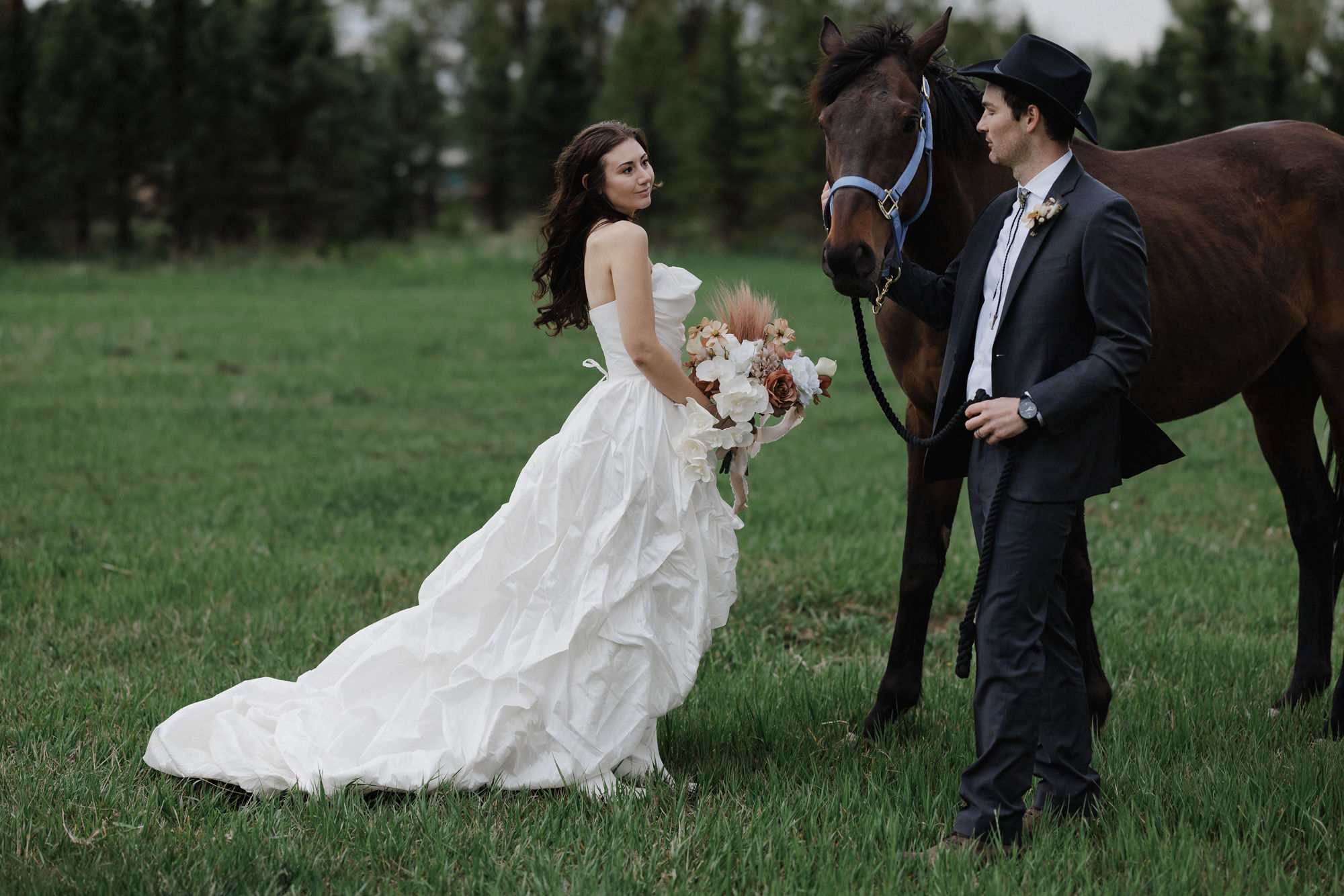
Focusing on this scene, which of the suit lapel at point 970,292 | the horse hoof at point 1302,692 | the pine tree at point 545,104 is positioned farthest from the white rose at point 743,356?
the pine tree at point 545,104

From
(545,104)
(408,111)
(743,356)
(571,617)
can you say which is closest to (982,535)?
(743,356)

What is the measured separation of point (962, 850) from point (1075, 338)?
1481mm

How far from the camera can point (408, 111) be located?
37.3 m

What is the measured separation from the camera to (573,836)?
3.43 m

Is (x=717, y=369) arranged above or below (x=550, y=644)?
above

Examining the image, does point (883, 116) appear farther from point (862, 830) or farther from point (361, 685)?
point (361, 685)

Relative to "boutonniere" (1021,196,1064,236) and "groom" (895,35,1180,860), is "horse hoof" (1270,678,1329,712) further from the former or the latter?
A: "boutonniere" (1021,196,1064,236)

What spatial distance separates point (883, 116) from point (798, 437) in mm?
7651

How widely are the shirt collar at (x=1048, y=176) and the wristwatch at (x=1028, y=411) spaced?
23.6 inches

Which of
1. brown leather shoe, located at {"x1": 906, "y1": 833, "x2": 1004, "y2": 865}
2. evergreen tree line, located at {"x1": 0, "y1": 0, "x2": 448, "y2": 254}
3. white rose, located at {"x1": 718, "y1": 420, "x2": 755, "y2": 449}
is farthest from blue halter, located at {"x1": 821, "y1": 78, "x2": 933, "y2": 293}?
evergreen tree line, located at {"x1": 0, "y1": 0, "x2": 448, "y2": 254}

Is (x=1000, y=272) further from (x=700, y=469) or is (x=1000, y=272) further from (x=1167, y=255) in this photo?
(x=1167, y=255)

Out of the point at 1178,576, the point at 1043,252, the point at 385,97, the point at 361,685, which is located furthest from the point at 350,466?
the point at 385,97

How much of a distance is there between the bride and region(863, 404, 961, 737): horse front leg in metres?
0.86

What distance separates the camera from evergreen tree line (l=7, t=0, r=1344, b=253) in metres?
26.0
